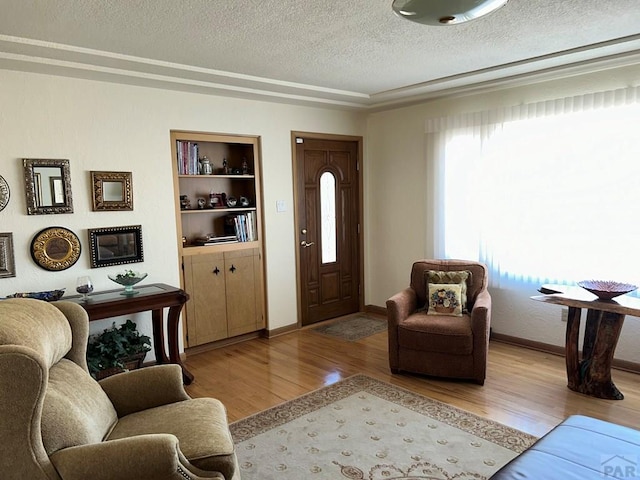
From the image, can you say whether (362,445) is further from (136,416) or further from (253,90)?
→ (253,90)

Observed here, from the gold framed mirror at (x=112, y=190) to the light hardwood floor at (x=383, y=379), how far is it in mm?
1508

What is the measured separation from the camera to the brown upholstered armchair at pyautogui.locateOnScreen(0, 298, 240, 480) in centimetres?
152

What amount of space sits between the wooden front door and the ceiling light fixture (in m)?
2.97

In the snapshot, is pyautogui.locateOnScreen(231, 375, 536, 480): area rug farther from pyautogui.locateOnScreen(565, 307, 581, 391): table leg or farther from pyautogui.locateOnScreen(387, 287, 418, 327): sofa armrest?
pyautogui.locateOnScreen(565, 307, 581, 391): table leg

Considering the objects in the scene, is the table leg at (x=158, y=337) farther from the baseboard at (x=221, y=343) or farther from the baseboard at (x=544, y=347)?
the baseboard at (x=544, y=347)

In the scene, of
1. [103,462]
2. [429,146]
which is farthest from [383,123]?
[103,462]

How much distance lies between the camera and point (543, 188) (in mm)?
4039

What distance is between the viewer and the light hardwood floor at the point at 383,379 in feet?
10.0

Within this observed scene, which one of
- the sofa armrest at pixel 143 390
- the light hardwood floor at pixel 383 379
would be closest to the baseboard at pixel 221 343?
the light hardwood floor at pixel 383 379

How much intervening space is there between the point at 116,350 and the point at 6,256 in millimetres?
990

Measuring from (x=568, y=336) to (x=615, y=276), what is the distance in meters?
0.73

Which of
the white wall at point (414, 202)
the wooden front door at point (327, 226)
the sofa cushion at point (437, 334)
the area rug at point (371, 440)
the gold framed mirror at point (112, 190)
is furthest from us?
the wooden front door at point (327, 226)

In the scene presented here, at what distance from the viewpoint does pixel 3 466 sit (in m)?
1.52

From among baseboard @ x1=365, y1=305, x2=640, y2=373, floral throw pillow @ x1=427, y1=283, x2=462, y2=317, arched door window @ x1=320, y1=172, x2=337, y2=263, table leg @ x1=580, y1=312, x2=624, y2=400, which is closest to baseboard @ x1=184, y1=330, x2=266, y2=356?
arched door window @ x1=320, y1=172, x2=337, y2=263
